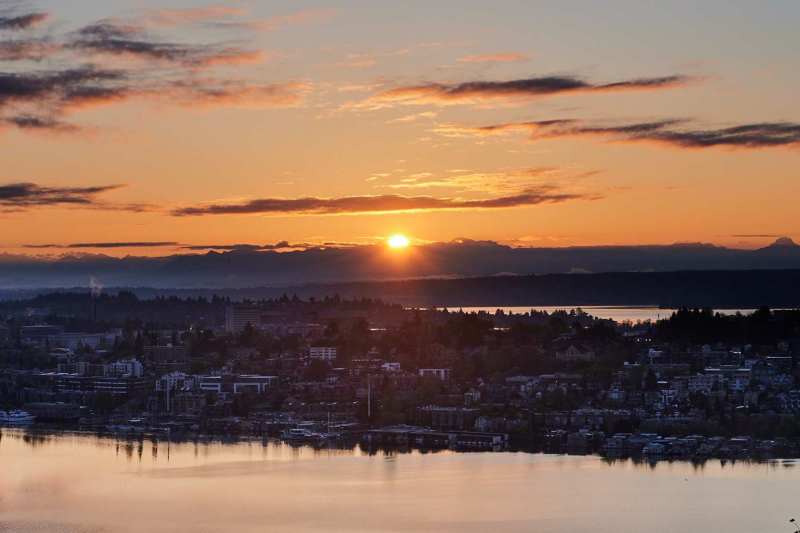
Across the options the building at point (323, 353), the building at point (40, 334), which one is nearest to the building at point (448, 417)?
the building at point (323, 353)

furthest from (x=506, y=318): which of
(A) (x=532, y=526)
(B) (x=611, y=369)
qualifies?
(A) (x=532, y=526)

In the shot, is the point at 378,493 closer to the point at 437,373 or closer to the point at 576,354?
the point at 437,373

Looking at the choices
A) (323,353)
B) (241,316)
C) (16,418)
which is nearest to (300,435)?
(16,418)

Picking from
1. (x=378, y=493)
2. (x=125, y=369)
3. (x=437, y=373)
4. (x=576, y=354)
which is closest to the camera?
(x=378, y=493)

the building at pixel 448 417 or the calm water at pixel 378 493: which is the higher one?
the building at pixel 448 417

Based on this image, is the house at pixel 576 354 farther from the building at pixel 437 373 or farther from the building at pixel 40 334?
the building at pixel 40 334

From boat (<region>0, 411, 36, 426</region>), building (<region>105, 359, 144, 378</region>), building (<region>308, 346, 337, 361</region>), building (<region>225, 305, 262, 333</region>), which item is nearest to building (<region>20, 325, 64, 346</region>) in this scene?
building (<region>225, 305, 262, 333</region>)
